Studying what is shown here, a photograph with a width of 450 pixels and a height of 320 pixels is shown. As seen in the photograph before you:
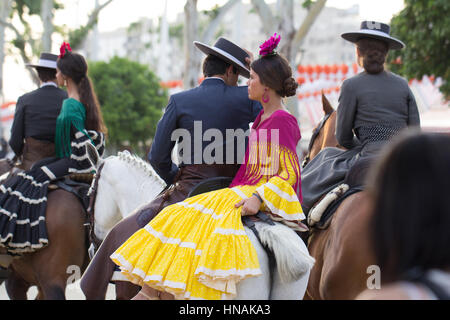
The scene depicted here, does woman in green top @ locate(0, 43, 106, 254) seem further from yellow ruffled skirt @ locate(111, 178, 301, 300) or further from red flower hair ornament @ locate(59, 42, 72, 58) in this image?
yellow ruffled skirt @ locate(111, 178, 301, 300)

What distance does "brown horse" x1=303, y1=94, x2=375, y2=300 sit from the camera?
12.9 feet

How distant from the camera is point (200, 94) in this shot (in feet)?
12.9

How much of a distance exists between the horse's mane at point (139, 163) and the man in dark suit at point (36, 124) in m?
1.05

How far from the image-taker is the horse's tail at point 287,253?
3.11m

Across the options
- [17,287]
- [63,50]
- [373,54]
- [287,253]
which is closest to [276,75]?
[287,253]

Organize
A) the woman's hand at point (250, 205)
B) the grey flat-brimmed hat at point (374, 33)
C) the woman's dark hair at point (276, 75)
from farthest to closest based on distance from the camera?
1. the grey flat-brimmed hat at point (374, 33)
2. the woman's dark hair at point (276, 75)
3. the woman's hand at point (250, 205)

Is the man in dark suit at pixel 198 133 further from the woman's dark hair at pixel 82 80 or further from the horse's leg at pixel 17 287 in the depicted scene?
the horse's leg at pixel 17 287

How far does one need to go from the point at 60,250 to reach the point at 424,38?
8.90 meters

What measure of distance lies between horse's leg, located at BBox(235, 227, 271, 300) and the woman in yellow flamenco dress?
5 cm

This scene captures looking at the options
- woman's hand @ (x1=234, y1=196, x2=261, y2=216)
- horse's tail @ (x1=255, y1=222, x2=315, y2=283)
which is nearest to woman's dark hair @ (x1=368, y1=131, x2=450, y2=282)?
horse's tail @ (x1=255, y1=222, x2=315, y2=283)

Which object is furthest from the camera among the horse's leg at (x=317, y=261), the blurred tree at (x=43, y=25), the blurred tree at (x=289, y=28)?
the blurred tree at (x=43, y=25)

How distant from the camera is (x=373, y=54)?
15.4 ft

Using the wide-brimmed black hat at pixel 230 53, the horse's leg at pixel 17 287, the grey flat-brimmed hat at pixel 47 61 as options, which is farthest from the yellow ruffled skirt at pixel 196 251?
the horse's leg at pixel 17 287
